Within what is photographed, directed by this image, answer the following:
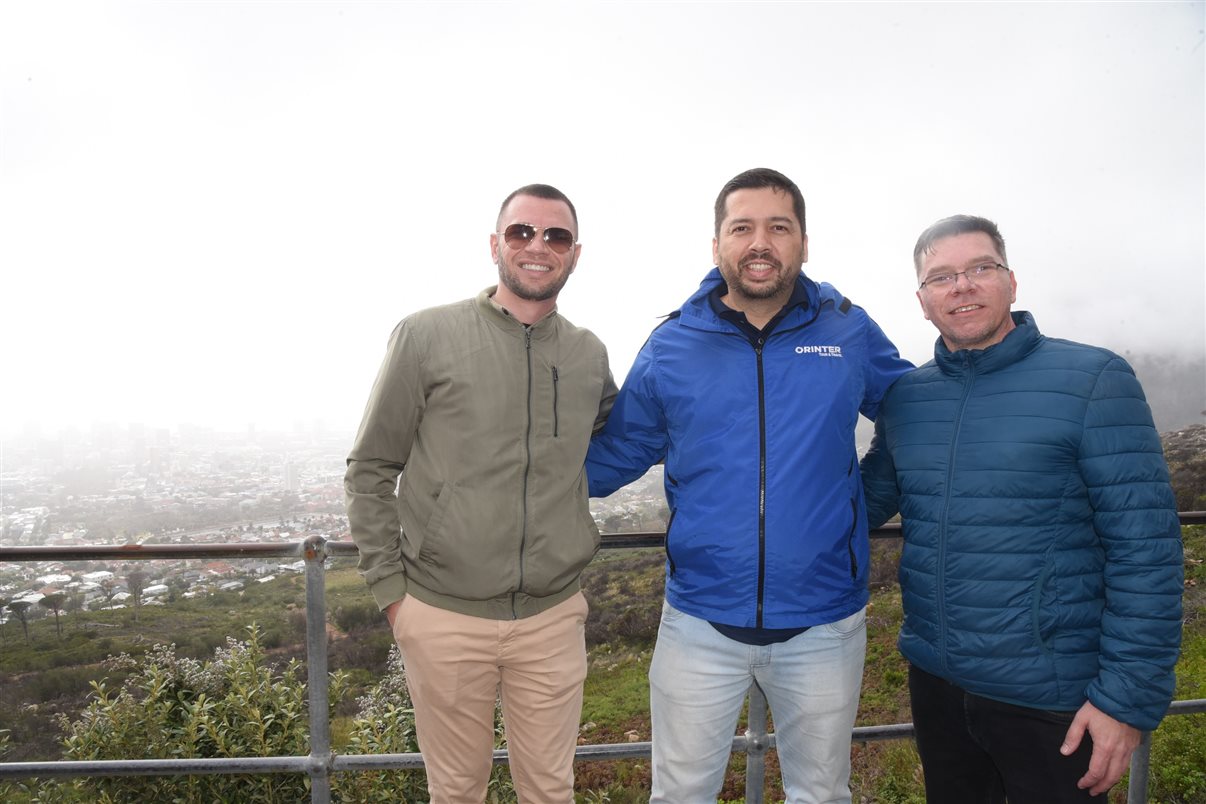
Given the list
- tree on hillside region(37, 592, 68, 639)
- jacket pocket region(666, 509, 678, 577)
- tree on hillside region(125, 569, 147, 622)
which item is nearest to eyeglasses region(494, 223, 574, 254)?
jacket pocket region(666, 509, 678, 577)

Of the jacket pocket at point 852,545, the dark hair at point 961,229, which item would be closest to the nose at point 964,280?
the dark hair at point 961,229

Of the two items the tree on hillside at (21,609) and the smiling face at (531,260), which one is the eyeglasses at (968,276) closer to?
the smiling face at (531,260)

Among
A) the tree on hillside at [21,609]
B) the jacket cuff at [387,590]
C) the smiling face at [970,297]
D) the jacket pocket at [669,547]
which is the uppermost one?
the smiling face at [970,297]

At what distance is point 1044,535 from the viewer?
1829mm

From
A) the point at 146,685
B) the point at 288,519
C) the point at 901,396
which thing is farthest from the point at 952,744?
the point at 288,519

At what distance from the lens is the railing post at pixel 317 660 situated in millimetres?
2215

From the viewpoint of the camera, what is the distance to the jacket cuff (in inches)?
82.2

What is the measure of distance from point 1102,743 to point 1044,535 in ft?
1.74

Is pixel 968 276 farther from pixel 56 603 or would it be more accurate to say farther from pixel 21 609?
pixel 56 603

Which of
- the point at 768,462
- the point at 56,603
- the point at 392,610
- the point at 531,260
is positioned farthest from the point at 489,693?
the point at 56,603

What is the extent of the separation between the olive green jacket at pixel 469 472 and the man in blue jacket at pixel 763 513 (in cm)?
38

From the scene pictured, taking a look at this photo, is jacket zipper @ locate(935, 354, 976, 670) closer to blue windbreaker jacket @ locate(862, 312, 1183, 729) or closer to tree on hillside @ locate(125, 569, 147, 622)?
blue windbreaker jacket @ locate(862, 312, 1183, 729)

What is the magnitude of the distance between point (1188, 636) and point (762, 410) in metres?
13.1

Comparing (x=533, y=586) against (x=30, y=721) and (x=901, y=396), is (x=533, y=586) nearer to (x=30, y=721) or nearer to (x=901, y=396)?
(x=901, y=396)
